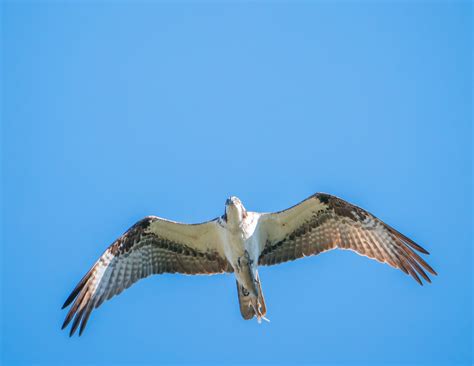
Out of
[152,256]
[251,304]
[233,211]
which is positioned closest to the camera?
[233,211]

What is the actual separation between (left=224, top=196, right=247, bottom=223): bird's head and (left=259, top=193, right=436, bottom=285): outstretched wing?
863 mm

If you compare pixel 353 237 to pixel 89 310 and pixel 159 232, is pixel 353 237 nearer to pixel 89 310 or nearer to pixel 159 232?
pixel 159 232

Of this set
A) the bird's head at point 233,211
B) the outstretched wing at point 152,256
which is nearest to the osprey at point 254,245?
the outstretched wing at point 152,256

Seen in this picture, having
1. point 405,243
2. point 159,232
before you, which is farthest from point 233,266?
point 405,243

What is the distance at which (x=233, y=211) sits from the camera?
11336mm

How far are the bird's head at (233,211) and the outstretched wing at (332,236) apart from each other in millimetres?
863

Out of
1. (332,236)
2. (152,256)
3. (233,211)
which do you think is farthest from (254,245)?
(152,256)

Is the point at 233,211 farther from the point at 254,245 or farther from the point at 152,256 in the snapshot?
the point at 152,256

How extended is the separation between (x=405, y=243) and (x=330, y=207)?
4.91 ft

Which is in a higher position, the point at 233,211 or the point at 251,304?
the point at 233,211

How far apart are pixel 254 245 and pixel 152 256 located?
192 centimetres

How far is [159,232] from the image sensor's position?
12.3 m

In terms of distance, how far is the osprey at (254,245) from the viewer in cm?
Answer: 1193

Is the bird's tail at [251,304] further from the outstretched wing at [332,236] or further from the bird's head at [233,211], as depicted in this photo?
the bird's head at [233,211]
